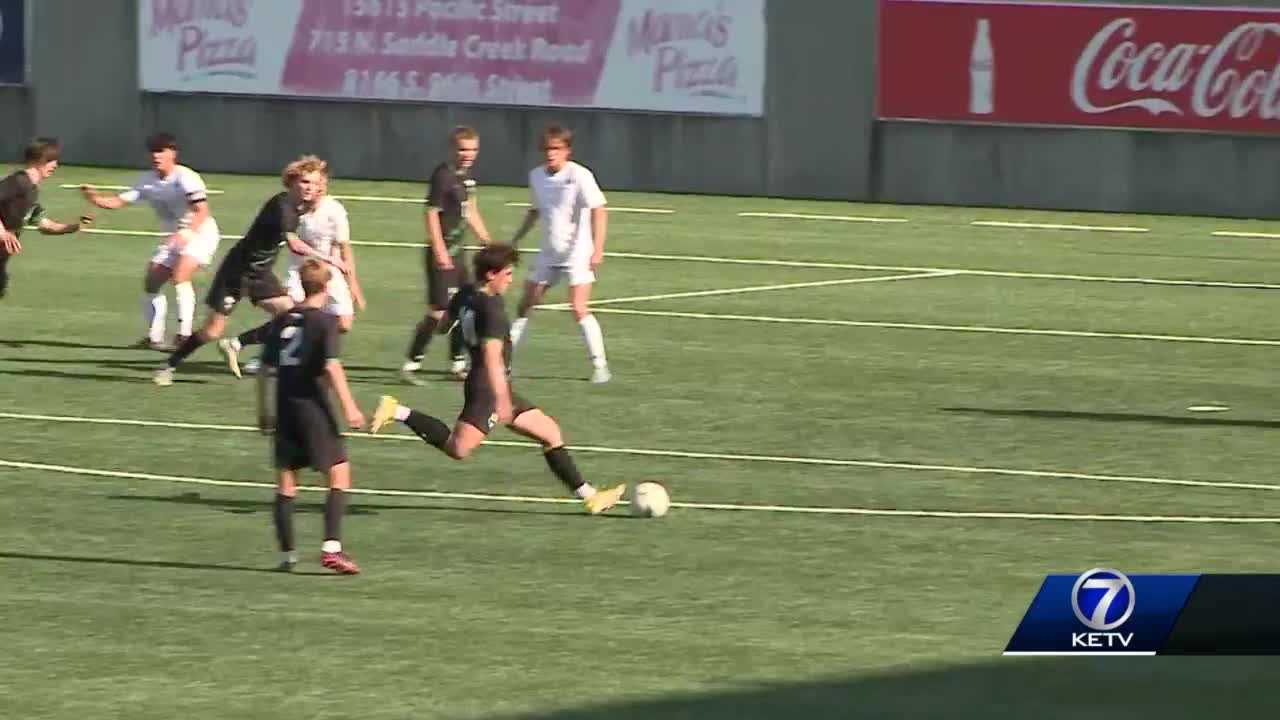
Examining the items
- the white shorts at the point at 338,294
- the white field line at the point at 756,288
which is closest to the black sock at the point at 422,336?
the white shorts at the point at 338,294

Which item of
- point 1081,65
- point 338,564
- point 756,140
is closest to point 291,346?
point 338,564

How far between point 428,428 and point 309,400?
4.73ft

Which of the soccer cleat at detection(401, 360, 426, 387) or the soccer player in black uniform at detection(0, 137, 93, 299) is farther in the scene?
the soccer player in black uniform at detection(0, 137, 93, 299)

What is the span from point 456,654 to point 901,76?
24.2 m

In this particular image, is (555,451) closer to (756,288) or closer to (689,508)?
(689,508)

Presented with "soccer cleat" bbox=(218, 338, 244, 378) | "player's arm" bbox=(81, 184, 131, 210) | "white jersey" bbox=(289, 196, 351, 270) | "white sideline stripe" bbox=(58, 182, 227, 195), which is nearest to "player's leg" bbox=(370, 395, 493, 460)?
"white jersey" bbox=(289, 196, 351, 270)

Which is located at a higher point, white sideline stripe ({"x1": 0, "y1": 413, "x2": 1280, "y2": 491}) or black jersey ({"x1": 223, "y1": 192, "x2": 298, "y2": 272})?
black jersey ({"x1": 223, "y1": 192, "x2": 298, "y2": 272})

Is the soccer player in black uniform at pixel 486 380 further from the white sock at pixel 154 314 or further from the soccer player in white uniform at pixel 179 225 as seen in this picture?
the white sock at pixel 154 314

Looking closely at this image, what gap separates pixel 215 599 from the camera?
1387 centimetres

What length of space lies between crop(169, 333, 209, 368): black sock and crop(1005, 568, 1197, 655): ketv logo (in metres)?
11.5

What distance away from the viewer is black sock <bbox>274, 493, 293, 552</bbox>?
14273 mm

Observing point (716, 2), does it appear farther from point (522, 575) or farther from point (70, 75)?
point (522, 575)

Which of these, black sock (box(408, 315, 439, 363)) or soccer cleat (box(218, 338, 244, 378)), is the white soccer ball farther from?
soccer cleat (box(218, 338, 244, 378))

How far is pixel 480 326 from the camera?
51.0ft
